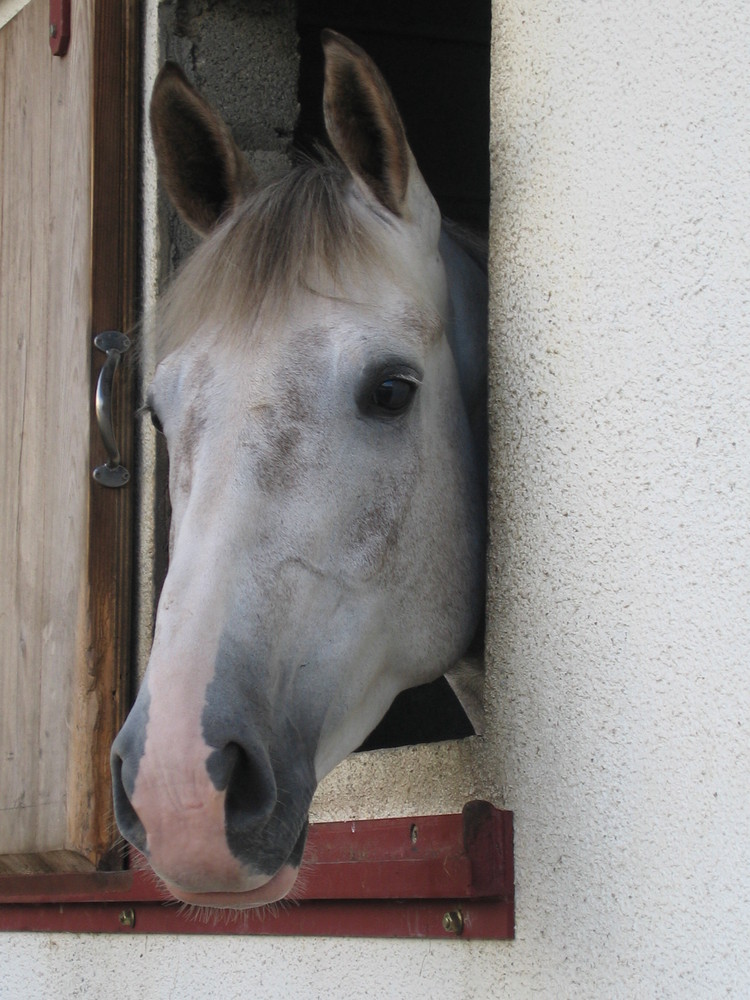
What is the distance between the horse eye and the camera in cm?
161

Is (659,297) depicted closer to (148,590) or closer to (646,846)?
(646,846)

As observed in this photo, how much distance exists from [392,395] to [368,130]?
1.44ft

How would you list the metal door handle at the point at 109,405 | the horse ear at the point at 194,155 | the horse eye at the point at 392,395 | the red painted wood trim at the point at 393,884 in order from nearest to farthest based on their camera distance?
Result: the red painted wood trim at the point at 393,884, the horse eye at the point at 392,395, the horse ear at the point at 194,155, the metal door handle at the point at 109,405

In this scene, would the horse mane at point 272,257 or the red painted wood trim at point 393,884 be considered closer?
the red painted wood trim at point 393,884

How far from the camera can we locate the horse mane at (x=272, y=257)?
1.66 meters

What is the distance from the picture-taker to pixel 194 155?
6.70ft

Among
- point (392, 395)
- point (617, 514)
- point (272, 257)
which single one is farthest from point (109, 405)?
point (617, 514)

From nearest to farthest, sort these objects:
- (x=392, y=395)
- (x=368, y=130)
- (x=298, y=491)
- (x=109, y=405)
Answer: (x=298, y=491) < (x=392, y=395) < (x=368, y=130) < (x=109, y=405)

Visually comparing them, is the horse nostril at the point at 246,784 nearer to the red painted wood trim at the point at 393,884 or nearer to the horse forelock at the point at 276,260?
the red painted wood trim at the point at 393,884

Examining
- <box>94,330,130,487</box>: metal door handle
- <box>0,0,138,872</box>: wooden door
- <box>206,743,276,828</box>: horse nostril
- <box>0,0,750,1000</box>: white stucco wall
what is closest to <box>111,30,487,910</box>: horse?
<box>206,743,276,828</box>: horse nostril

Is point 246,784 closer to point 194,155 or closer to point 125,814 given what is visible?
point 125,814

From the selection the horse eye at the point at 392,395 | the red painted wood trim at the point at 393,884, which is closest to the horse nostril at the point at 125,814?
the red painted wood trim at the point at 393,884

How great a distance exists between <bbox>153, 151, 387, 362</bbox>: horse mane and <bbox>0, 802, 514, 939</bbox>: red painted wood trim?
706 millimetres

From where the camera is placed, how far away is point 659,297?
1.37 meters
